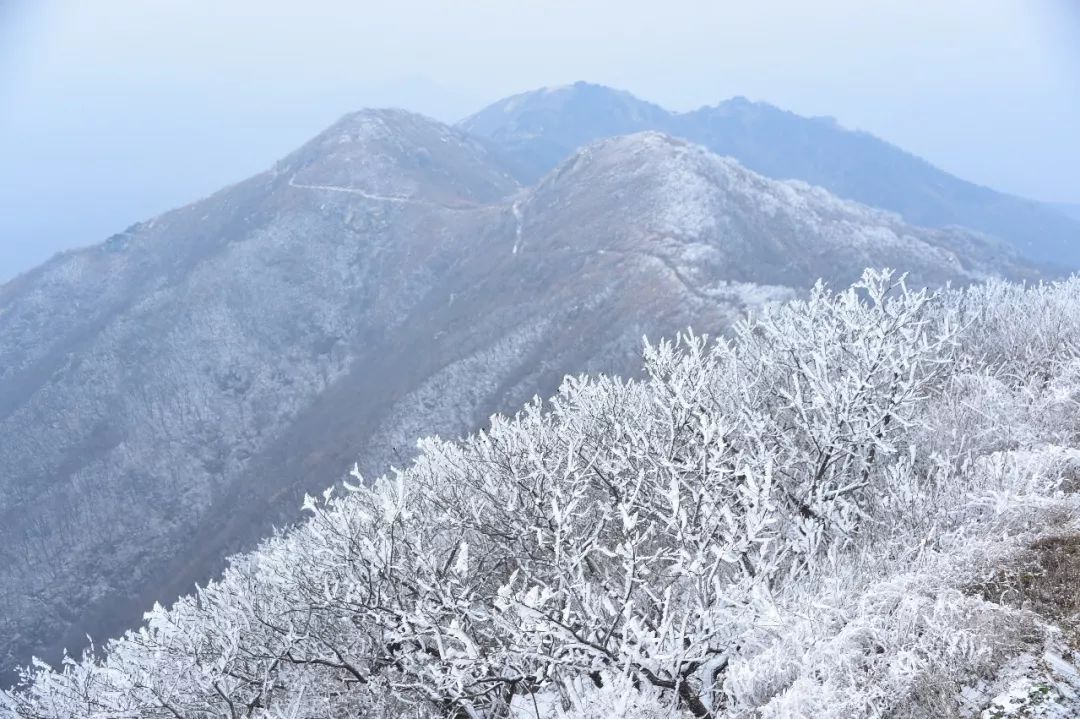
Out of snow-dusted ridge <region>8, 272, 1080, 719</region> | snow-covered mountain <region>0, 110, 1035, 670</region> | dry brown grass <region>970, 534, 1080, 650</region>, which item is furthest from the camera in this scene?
snow-covered mountain <region>0, 110, 1035, 670</region>

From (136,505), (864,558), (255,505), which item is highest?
(864,558)

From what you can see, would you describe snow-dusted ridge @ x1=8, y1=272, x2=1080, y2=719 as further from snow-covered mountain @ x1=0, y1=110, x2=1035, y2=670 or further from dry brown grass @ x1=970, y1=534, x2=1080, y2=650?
snow-covered mountain @ x1=0, y1=110, x2=1035, y2=670

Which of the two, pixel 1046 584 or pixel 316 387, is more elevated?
pixel 1046 584

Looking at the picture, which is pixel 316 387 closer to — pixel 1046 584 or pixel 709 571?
pixel 709 571

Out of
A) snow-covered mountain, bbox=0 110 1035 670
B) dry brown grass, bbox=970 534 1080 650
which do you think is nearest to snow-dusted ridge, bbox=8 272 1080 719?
dry brown grass, bbox=970 534 1080 650

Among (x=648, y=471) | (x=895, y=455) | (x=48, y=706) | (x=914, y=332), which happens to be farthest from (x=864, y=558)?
(x=48, y=706)

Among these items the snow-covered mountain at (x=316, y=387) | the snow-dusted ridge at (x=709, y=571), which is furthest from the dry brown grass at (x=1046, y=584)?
the snow-covered mountain at (x=316, y=387)

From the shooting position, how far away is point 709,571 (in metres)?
13.0

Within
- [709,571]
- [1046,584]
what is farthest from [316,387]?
[1046,584]

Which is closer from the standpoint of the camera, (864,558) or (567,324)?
(864,558)

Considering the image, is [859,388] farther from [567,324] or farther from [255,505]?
[255,505]

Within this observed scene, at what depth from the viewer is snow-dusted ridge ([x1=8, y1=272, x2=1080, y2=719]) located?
991cm

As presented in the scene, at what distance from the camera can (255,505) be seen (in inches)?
6186

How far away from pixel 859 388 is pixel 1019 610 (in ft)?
24.9
